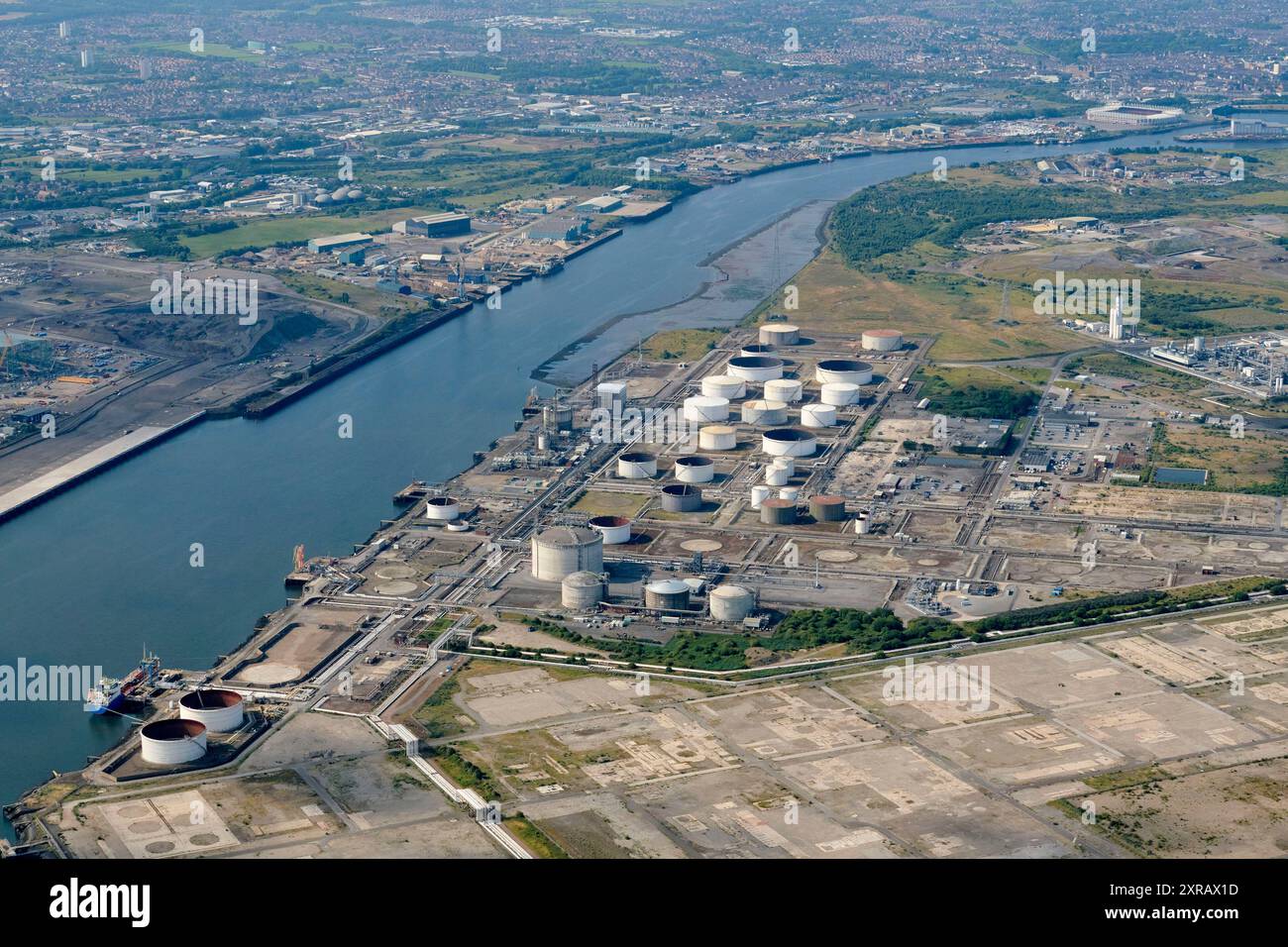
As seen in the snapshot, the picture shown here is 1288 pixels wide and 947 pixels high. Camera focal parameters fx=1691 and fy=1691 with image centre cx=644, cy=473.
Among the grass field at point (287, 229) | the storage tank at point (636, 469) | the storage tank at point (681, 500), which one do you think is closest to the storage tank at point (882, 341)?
the storage tank at point (636, 469)

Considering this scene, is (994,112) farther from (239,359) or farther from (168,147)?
(239,359)

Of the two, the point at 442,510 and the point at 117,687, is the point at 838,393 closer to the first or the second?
the point at 442,510

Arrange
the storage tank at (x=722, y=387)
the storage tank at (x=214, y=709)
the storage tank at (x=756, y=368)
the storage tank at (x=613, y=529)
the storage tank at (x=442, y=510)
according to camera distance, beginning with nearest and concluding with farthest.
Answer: the storage tank at (x=214, y=709) < the storage tank at (x=613, y=529) < the storage tank at (x=442, y=510) < the storage tank at (x=722, y=387) < the storage tank at (x=756, y=368)

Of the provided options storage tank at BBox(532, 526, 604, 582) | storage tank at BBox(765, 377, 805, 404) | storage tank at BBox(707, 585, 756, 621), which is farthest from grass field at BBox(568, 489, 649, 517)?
storage tank at BBox(765, 377, 805, 404)

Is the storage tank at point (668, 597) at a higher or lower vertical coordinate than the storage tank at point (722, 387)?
lower

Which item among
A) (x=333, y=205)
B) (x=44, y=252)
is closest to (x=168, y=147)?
(x=333, y=205)

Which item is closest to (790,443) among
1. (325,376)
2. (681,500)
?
(681,500)

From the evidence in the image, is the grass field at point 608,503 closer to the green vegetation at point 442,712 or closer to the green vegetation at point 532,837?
the green vegetation at point 442,712
